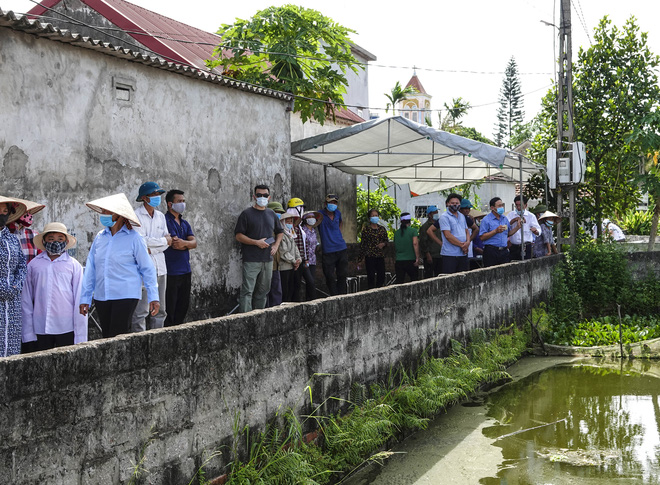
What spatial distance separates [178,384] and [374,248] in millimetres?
8290

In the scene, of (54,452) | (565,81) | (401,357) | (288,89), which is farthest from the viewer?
(565,81)

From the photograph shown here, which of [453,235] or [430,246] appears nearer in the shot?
[453,235]

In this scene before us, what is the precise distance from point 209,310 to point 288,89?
16.9 feet

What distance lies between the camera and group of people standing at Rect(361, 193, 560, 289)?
35.9ft

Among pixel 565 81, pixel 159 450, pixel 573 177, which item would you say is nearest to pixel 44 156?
pixel 159 450

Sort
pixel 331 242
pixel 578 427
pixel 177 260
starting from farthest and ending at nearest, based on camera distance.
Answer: pixel 331 242 → pixel 177 260 → pixel 578 427

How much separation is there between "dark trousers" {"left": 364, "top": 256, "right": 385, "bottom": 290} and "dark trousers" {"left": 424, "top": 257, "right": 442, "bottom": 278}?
91cm

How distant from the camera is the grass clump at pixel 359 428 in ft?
15.4

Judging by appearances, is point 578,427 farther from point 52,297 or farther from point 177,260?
point 52,297

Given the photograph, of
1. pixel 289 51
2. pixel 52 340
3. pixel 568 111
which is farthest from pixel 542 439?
pixel 568 111

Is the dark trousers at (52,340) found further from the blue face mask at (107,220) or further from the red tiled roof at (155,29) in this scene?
the red tiled roof at (155,29)

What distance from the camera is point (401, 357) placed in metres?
7.14

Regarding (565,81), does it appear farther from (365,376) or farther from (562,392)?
(365,376)

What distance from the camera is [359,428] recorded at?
18.4 feet
